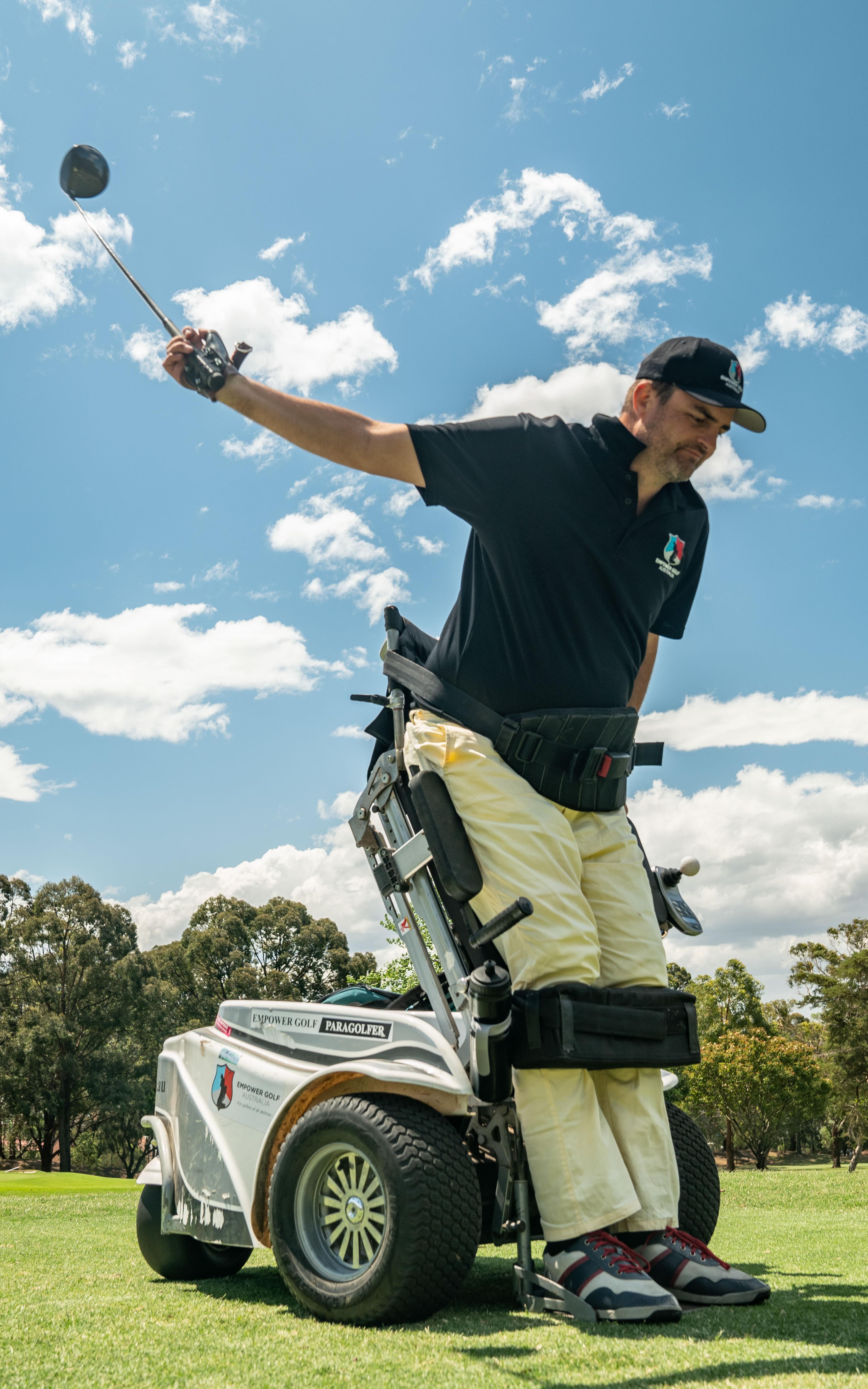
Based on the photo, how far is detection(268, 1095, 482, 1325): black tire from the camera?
2.57 metres

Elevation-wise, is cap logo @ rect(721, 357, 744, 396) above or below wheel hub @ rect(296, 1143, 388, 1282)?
above

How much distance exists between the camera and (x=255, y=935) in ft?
160

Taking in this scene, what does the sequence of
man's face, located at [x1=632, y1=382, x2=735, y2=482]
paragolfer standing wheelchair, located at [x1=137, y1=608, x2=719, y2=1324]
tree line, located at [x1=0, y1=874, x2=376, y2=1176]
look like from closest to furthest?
paragolfer standing wheelchair, located at [x1=137, y1=608, x2=719, y2=1324]
man's face, located at [x1=632, y1=382, x2=735, y2=482]
tree line, located at [x1=0, y1=874, x2=376, y2=1176]

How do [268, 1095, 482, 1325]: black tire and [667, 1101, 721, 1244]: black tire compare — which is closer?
[268, 1095, 482, 1325]: black tire

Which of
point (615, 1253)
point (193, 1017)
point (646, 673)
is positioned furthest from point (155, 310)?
point (193, 1017)

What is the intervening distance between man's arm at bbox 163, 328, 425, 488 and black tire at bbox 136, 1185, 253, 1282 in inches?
119

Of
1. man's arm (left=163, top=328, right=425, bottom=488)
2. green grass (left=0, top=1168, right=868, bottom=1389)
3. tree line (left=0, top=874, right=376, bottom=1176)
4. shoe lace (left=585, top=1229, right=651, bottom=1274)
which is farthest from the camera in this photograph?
tree line (left=0, top=874, right=376, bottom=1176)

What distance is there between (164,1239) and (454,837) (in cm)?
236

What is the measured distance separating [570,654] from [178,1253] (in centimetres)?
292

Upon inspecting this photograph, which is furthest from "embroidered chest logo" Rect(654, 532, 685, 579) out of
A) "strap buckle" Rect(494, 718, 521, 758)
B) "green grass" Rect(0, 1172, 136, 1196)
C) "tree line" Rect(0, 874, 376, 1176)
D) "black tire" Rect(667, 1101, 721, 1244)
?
"tree line" Rect(0, 874, 376, 1176)

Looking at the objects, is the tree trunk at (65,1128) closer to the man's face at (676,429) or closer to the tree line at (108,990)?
the tree line at (108,990)

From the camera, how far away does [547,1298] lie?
258 centimetres

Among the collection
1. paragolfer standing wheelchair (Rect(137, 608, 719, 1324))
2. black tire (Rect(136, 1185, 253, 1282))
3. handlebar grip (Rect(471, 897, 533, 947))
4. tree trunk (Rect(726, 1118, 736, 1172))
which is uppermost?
handlebar grip (Rect(471, 897, 533, 947))

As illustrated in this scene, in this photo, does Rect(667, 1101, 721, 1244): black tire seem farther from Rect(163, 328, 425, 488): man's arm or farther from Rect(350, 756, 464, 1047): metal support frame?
Rect(163, 328, 425, 488): man's arm
